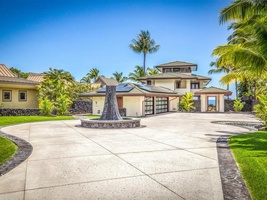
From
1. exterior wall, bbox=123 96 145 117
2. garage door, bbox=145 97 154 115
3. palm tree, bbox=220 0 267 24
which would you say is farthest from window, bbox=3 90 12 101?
palm tree, bbox=220 0 267 24

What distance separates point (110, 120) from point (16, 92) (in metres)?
16.3

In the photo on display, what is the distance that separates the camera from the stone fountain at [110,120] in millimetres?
13891

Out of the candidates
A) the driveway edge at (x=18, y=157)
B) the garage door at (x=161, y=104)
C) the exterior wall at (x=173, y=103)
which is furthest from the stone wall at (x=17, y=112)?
the exterior wall at (x=173, y=103)

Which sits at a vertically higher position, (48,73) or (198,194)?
(48,73)

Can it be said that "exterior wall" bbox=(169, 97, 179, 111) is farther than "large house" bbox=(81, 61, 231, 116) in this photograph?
Yes

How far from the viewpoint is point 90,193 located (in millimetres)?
4160

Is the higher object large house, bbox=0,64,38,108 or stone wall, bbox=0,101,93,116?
large house, bbox=0,64,38,108

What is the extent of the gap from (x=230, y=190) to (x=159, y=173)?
5.17ft

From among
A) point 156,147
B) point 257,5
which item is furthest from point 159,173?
point 257,5

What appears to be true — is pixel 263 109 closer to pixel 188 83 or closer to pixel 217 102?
pixel 217 102

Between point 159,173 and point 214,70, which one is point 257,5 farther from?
point 214,70

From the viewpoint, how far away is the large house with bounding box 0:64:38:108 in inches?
940

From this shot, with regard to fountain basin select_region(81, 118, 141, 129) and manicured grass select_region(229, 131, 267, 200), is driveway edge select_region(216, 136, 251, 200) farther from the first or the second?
fountain basin select_region(81, 118, 141, 129)

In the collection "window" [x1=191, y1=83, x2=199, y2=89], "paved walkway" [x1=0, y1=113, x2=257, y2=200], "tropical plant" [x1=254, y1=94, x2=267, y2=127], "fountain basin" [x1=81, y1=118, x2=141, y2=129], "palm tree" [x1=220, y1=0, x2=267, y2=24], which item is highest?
"palm tree" [x1=220, y1=0, x2=267, y2=24]
